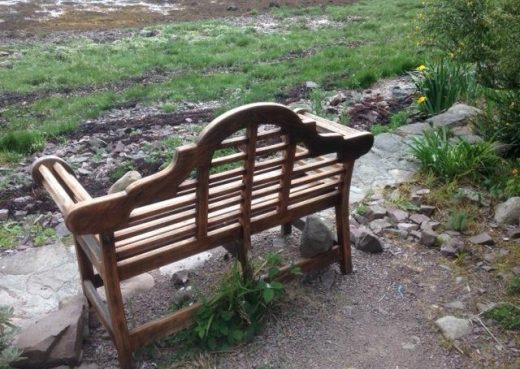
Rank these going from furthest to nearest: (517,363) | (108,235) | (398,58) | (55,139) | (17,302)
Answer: (398,58)
(55,139)
(17,302)
(517,363)
(108,235)

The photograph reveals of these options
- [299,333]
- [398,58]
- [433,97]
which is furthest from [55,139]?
[398,58]

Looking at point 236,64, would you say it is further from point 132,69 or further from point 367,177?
point 367,177

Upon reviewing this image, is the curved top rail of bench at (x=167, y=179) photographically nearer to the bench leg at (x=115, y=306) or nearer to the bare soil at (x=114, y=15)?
the bench leg at (x=115, y=306)

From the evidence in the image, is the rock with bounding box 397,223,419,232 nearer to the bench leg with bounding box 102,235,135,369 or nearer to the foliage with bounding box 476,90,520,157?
the foliage with bounding box 476,90,520,157

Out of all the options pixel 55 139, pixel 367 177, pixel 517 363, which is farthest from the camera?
pixel 55 139

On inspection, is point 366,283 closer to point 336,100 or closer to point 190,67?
point 336,100

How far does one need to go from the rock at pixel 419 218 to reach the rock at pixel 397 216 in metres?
0.07

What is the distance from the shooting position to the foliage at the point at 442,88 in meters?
7.93

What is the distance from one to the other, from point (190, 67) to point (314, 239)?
35.4 feet

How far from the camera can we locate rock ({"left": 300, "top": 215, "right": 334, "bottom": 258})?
13.9ft

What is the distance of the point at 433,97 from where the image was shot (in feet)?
26.2

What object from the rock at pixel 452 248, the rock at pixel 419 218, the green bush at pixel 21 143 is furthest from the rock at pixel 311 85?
the rock at pixel 452 248

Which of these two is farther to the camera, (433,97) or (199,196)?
(433,97)

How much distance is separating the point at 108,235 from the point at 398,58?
10.5 metres
